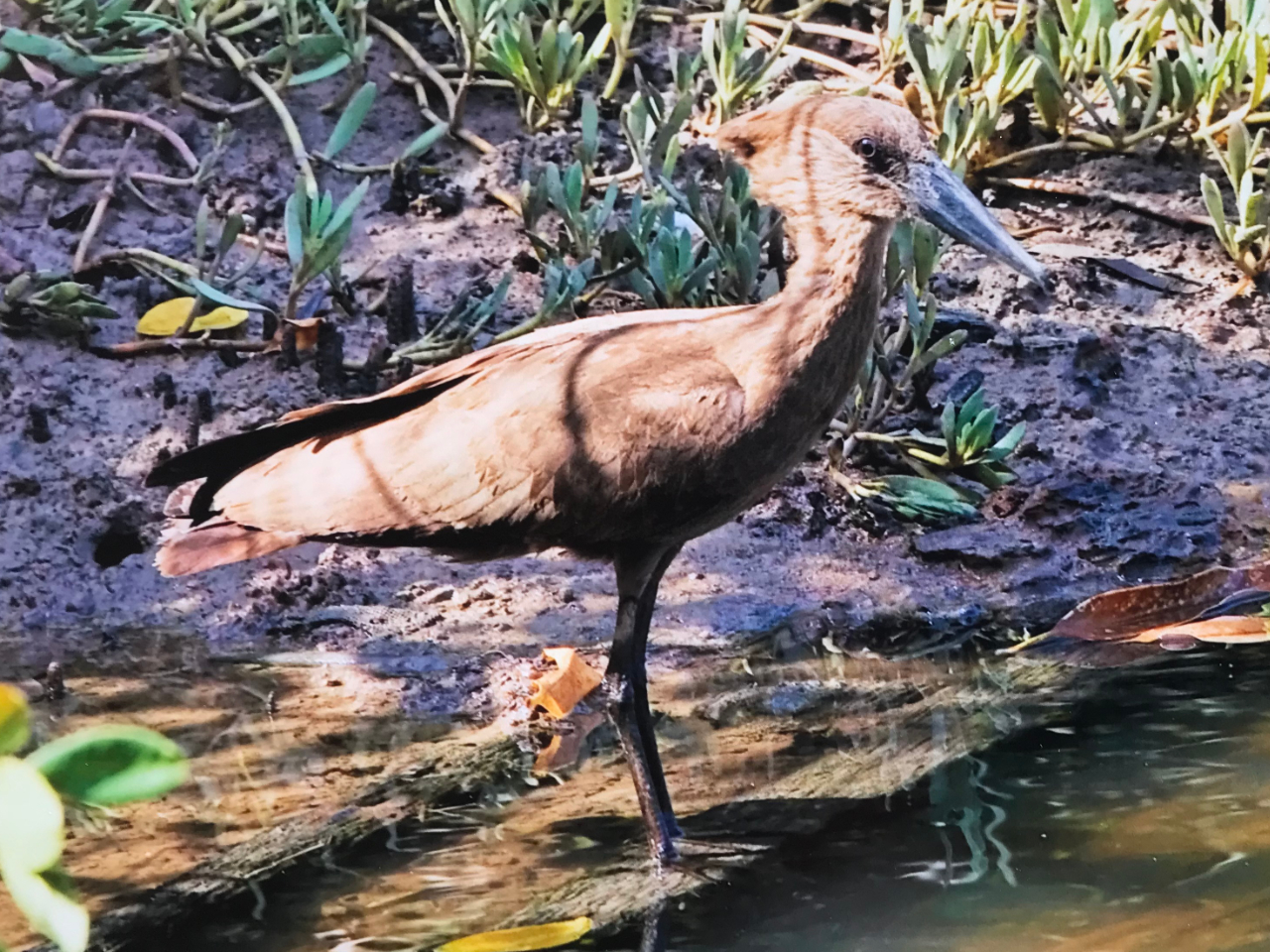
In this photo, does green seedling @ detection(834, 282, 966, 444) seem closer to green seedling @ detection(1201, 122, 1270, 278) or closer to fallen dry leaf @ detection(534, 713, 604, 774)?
green seedling @ detection(1201, 122, 1270, 278)

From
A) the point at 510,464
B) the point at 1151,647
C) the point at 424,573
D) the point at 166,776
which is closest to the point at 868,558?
the point at 1151,647

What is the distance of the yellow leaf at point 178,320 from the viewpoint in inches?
193

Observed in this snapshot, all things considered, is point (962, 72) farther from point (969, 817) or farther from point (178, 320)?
point (969, 817)

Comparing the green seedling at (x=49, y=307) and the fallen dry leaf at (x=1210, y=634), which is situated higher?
the green seedling at (x=49, y=307)

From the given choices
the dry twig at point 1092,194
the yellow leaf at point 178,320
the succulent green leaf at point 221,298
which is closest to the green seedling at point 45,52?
the yellow leaf at point 178,320

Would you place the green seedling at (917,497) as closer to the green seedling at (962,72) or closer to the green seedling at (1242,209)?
the green seedling at (962,72)

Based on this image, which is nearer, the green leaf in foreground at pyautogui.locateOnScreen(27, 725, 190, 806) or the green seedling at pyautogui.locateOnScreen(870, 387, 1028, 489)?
the green leaf in foreground at pyautogui.locateOnScreen(27, 725, 190, 806)

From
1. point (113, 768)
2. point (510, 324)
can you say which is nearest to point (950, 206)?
point (510, 324)

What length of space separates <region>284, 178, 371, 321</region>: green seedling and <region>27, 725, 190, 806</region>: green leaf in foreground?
3.99 meters

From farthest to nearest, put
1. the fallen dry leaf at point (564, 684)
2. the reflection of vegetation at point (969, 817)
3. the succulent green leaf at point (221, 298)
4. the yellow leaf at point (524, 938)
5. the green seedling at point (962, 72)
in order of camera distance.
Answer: the green seedling at point (962, 72) → the succulent green leaf at point (221, 298) → the fallen dry leaf at point (564, 684) → the reflection of vegetation at point (969, 817) → the yellow leaf at point (524, 938)

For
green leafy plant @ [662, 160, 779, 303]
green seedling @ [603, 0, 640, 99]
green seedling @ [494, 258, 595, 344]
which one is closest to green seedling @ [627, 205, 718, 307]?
green leafy plant @ [662, 160, 779, 303]

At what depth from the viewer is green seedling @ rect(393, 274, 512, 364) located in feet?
15.6

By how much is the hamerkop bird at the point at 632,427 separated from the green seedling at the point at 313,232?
1.15m

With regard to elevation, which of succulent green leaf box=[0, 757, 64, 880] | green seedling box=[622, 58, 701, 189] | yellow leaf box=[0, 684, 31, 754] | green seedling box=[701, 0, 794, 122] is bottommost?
succulent green leaf box=[0, 757, 64, 880]
